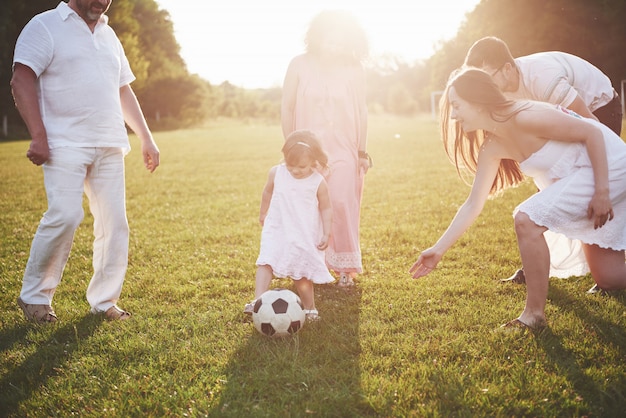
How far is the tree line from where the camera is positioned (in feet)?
125

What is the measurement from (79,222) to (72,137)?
0.63 meters

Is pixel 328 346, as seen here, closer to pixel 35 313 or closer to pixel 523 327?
pixel 523 327

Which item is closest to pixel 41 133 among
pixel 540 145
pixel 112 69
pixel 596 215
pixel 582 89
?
pixel 112 69

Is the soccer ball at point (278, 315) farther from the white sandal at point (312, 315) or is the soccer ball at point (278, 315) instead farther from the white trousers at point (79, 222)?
the white trousers at point (79, 222)

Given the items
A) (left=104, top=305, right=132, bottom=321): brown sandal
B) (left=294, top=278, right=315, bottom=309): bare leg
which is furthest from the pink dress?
(left=104, top=305, right=132, bottom=321): brown sandal

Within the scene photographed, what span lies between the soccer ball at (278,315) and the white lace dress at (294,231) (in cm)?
31

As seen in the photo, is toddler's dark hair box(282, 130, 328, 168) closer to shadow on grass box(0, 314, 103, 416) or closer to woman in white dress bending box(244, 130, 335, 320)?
woman in white dress bending box(244, 130, 335, 320)

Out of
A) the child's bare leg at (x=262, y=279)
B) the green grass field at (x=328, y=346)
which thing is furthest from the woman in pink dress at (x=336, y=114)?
the child's bare leg at (x=262, y=279)

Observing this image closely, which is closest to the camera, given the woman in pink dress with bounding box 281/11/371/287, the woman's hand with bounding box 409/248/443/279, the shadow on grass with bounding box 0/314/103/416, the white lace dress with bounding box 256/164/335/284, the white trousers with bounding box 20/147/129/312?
the shadow on grass with bounding box 0/314/103/416

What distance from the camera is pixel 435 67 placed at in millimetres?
56938

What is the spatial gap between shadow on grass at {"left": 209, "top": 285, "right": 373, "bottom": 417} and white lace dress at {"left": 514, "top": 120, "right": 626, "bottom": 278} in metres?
1.51

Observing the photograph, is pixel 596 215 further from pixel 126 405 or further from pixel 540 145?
pixel 126 405

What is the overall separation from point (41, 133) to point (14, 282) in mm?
2041

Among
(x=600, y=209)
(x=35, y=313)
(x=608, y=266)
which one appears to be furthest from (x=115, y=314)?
→ (x=608, y=266)
